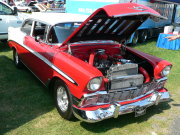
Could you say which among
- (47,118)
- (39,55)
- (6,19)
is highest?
(6,19)

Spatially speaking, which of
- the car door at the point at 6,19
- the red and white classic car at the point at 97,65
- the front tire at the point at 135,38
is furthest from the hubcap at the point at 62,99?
the front tire at the point at 135,38

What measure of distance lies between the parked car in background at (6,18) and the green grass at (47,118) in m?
3.37

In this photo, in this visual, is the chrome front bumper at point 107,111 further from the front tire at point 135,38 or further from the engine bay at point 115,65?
the front tire at point 135,38

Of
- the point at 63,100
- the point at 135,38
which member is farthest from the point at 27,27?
the point at 135,38

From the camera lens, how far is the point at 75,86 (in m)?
2.81

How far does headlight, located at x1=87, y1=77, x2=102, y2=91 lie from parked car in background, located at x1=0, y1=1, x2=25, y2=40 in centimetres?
576

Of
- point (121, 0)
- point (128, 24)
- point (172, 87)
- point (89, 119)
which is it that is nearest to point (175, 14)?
point (121, 0)

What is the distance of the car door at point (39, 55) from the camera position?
355cm

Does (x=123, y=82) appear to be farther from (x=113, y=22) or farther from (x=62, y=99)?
(x=113, y=22)

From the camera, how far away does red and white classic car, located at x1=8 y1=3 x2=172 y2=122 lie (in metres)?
2.77

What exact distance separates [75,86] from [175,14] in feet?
41.8

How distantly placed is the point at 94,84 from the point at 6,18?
600cm

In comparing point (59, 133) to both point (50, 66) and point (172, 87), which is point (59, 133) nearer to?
point (50, 66)

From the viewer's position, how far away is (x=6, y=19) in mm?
7426
